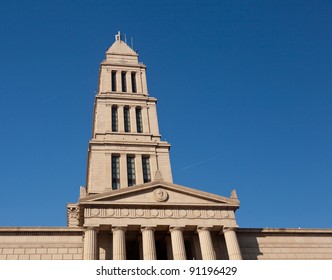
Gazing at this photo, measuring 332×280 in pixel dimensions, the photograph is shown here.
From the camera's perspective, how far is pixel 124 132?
4806 cm

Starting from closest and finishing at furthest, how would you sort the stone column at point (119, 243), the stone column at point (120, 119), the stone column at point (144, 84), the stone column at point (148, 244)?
the stone column at point (119, 243), the stone column at point (148, 244), the stone column at point (120, 119), the stone column at point (144, 84)

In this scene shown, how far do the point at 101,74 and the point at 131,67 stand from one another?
4.83 meters

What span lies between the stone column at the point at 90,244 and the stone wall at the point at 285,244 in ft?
46.4

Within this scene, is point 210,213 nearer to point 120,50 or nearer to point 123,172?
point 123,172

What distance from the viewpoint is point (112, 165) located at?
44406 millimetres

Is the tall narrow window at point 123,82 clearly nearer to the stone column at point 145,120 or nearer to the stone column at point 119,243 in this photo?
the stone column at point 145,120

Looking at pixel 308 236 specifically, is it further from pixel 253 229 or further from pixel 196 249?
pixel 196 249

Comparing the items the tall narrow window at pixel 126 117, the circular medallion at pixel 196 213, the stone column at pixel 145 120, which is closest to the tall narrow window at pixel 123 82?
the tall narrow window at pixel 126 117

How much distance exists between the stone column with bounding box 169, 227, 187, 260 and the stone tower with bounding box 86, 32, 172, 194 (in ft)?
39.1

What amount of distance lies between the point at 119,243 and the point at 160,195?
5.81 metres

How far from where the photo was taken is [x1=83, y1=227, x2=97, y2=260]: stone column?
95.7 feet

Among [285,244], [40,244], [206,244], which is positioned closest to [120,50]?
[40,244]

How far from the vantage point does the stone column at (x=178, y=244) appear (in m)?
30.7
